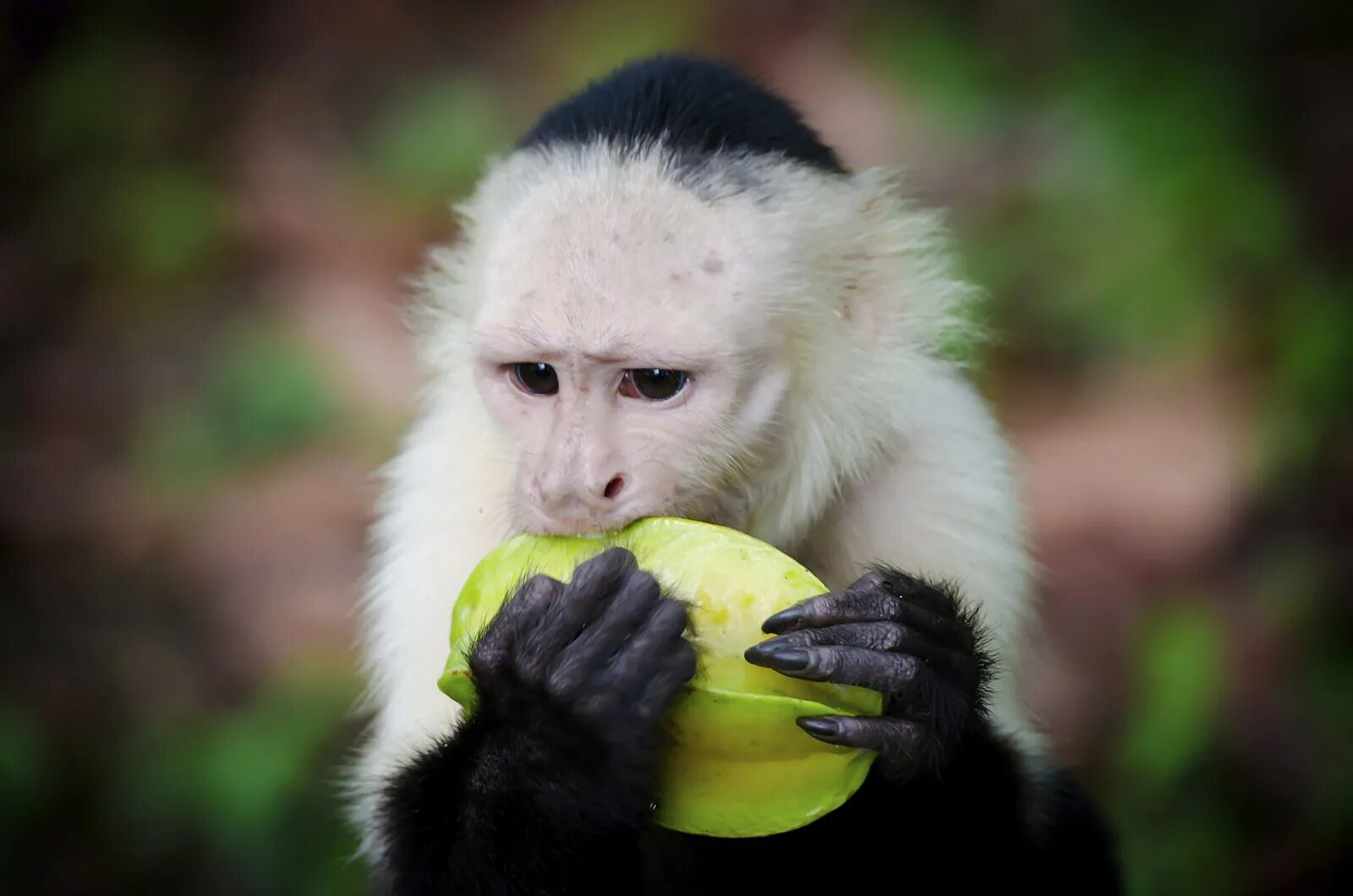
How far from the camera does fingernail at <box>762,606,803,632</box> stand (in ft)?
5.89

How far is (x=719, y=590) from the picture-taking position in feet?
6.15

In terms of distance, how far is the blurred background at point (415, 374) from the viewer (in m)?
4.24

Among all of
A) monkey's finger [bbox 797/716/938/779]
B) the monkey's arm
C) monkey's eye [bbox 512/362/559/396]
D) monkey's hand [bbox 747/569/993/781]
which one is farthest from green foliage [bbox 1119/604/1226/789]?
monkey's eye [bbox 512/362/559/396]

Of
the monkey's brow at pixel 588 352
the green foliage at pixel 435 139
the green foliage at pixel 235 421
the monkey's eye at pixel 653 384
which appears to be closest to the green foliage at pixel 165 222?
the green foliage at pixel 235 421

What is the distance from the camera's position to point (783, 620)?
1.79 m

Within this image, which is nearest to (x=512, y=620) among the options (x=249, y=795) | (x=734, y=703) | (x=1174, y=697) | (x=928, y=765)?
(x=734, y=703)

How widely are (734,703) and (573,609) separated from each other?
25 centimetres

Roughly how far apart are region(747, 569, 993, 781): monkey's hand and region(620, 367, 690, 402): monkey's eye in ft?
1.52

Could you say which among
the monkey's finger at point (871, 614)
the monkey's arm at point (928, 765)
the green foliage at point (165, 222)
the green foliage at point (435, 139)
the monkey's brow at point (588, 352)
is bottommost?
the monkey's arm at point (928, 765)

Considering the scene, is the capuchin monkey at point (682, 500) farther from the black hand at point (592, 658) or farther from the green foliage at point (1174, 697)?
the green foliage at point (1174, 697)

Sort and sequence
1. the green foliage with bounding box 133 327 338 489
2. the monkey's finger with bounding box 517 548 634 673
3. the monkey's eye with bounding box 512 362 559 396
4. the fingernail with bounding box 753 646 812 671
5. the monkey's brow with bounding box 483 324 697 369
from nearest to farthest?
the fingernail with bounding box 753 646 812 671 < the monkey's finger with bounding box 517 548 634 673 < the monkey's brow with bounding box 483 324 697 369 < the monkey's eye with bounding box 512 362 559 396 < the green foliage with bounding box 133 327 338 489

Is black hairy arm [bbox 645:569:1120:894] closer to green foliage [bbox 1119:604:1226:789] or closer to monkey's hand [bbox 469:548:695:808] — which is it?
monkey's hand [bbox 469:548:695:808]

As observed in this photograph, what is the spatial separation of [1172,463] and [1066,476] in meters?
0.34

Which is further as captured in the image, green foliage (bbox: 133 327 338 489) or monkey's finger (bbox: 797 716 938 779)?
green foliage (bbox: 133 327 338 489)
